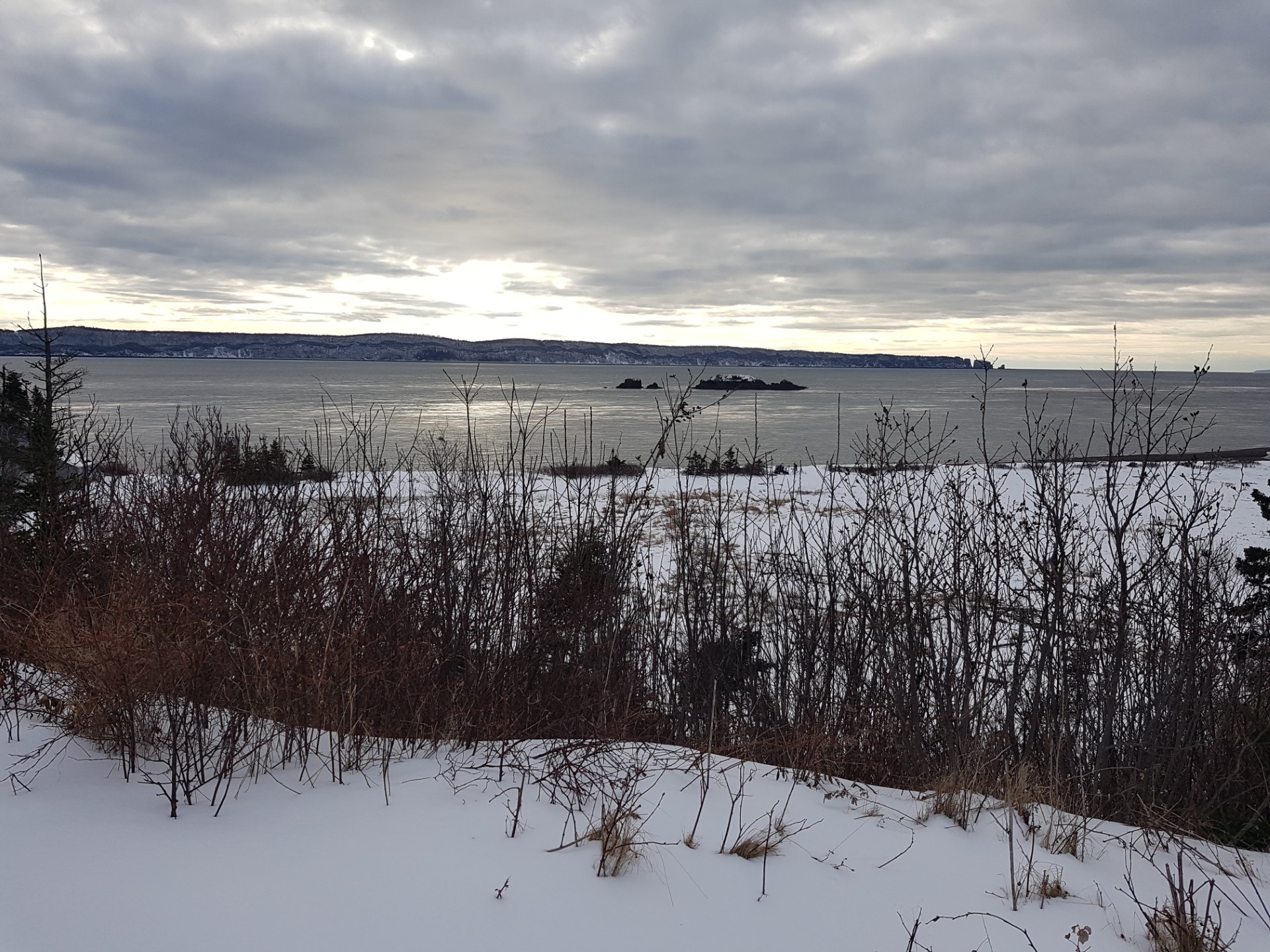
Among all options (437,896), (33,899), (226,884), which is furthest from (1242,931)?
(33,899)

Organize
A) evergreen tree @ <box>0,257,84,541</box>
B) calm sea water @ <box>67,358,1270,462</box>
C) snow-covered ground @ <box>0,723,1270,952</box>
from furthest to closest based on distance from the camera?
calm sea water @ <box>67,358,1270,462</box>
evergreen tree @ <box>0,257,84,541</box>
snow-covered ground @ <box>0,723,1270,952</box>

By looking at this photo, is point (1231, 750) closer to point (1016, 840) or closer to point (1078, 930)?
point (1016, 840)

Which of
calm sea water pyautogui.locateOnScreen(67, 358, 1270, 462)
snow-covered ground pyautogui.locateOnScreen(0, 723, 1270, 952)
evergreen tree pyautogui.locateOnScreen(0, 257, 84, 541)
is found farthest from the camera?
calm sea water pyautogui.locateOnScreen(67, 358, 1270, 462)

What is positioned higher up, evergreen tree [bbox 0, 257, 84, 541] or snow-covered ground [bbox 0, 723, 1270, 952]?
evergreen tree [bbox 0, 257, 84, 541]

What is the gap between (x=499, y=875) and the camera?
341cm

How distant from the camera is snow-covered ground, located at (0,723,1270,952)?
118 inches

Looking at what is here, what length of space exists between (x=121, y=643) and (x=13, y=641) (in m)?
1.82

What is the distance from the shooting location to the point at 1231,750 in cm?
623

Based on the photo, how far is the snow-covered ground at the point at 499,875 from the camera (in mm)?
3002

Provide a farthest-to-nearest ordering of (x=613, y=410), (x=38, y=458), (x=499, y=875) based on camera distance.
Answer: (x=613, y=410) < (x=38, y=458) < (x=499, y=875)

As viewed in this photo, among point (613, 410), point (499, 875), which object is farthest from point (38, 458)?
point (613, 410)

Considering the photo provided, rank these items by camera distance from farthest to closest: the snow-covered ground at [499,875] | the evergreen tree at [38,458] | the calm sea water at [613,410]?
the calm sea water at [613,410] → the evergreen tree at [38,458] → the snow-covered ground at [499,875]

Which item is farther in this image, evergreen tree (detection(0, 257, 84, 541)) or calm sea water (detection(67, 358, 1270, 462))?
calm sea water (detection(67, 358, 1270, 462))

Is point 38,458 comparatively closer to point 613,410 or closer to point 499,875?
point 499,875
